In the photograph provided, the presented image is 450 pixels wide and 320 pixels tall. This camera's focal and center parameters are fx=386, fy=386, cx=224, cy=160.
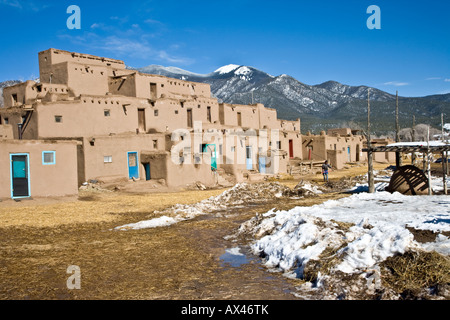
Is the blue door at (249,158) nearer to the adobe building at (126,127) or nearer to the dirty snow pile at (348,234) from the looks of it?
the adobe building at (126,127)

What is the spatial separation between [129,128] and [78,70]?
22.6 feet

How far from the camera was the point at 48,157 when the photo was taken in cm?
1858

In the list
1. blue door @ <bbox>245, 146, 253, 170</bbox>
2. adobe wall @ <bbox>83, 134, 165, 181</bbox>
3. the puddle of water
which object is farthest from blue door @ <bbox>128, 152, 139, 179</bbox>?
the puddle of water

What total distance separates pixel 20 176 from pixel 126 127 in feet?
37.0

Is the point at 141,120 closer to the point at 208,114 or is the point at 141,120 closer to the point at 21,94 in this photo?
the point at 208,114

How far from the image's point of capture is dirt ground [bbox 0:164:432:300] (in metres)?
6.42

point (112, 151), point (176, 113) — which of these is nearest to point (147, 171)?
point (112, 151)

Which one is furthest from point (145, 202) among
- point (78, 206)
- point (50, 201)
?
point (50, 201)

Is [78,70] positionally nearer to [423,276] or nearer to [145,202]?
[145,202]

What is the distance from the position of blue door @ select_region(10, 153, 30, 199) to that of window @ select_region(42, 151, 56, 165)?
789mm

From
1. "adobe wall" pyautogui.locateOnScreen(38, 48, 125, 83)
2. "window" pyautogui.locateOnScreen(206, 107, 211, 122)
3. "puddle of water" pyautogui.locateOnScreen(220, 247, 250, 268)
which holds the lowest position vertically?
"puddle of water" pyautogui.locateOnScreen(220, 247, 250, 268)

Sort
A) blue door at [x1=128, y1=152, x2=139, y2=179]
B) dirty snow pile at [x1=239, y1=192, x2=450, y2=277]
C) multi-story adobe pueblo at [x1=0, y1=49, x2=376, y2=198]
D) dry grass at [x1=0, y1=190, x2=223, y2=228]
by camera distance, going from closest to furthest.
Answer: dirty snow pile at [x1=239, y1=192, x2=450, y2=277] → dry grass at [x1=0, y1=190, x2=223, y2=228] → multi-story adobe pueblo at [x1=0, y1=49, x2=376, y2=198] → blue door at [x1=128, y1=152, x2=139, y2=179]

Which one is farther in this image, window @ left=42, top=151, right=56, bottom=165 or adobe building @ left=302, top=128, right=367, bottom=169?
adobe building @ left=302, top=128, right=367, bottom=169

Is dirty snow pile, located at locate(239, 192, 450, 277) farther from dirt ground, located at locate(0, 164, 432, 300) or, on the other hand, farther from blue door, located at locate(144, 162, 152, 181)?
blue door, located at locate(144, 162, 152, 181)
